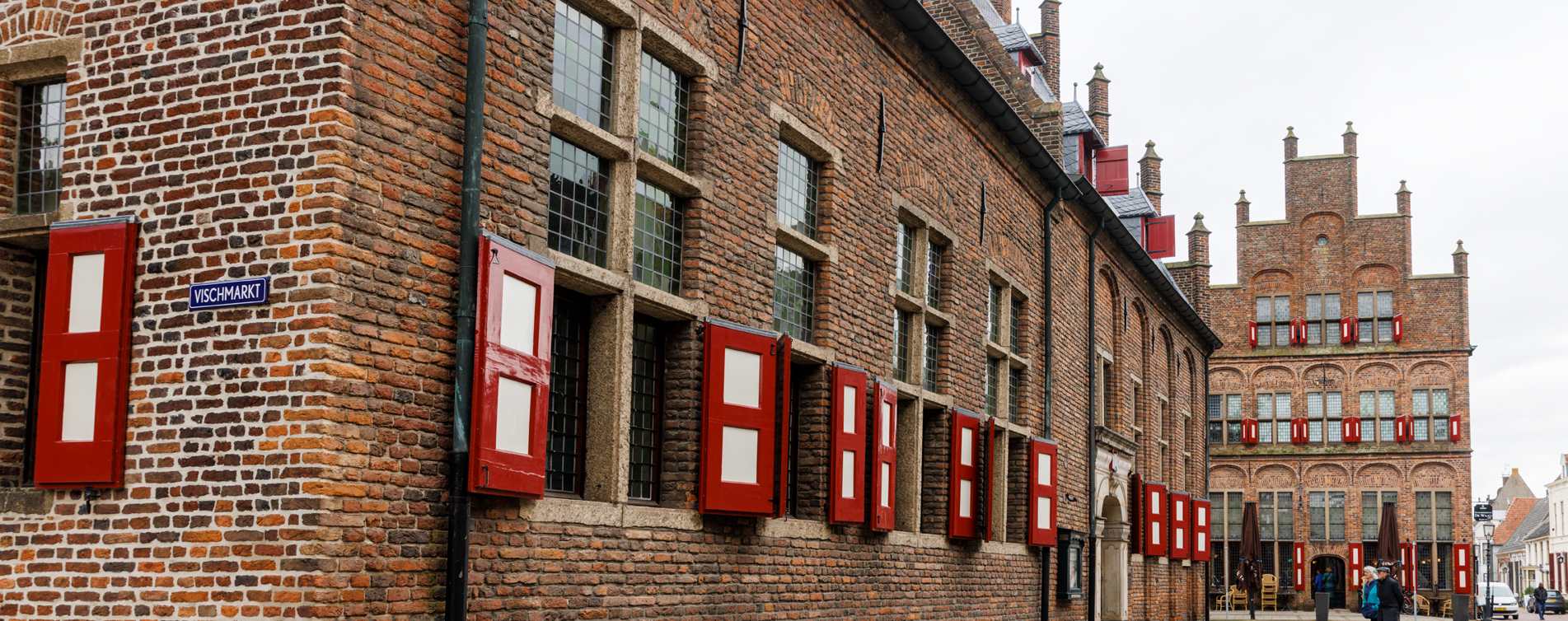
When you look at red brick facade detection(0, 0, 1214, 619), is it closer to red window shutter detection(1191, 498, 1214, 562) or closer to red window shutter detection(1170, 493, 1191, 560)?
red window shutter detection(1170, 493, 1191, 560)

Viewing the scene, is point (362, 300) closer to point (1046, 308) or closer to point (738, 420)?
point (738, 420)

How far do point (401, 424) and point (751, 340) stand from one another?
11.5 ft

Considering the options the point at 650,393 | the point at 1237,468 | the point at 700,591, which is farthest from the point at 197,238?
the point at 1237,468

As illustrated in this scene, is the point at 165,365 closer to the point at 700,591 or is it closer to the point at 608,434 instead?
the point at 608,434

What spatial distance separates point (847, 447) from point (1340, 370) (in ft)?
126

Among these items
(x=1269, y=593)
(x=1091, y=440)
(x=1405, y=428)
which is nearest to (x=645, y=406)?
(x=1091, y=440)

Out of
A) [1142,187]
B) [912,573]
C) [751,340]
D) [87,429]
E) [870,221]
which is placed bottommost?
[912,573]

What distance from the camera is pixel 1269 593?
146 ft

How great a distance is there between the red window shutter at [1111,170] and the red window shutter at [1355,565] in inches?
911

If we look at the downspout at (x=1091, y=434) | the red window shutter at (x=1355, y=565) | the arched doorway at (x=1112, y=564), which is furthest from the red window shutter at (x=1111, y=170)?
the red window shutter at (x=1355, y=565)

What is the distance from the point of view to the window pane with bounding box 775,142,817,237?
11.3 m

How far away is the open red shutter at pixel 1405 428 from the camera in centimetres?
4497

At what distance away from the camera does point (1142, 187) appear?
35.3m

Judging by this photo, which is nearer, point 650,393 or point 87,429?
point 87,429
